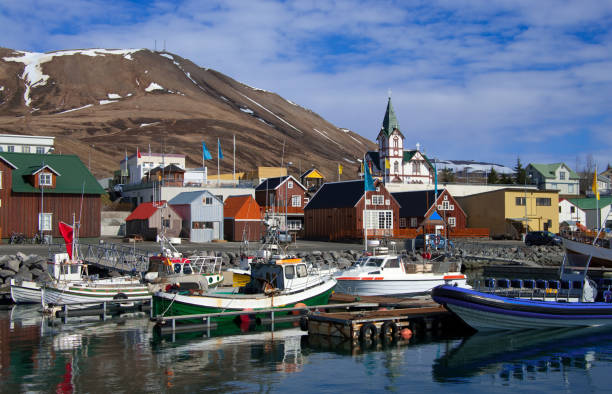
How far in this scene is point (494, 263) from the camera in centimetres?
5234

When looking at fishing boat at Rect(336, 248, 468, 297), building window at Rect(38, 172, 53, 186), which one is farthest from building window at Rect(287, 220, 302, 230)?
fishing boat at Rect(336, 248, 468, 297)

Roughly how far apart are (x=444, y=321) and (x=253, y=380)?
9950 millimetres

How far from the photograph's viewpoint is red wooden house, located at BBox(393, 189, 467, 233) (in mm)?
70562

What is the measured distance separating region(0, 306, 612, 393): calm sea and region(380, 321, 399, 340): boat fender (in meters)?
0.64

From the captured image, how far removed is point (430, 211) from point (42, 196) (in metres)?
38.2

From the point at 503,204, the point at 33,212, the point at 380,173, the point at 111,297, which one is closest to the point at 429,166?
the point at 380,173

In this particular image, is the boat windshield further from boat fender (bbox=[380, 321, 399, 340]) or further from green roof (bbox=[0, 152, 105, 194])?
green roof (bbox=[0, 152, 105, 194])

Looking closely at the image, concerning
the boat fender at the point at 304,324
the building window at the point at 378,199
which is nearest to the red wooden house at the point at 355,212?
the building window at the point at 378,199

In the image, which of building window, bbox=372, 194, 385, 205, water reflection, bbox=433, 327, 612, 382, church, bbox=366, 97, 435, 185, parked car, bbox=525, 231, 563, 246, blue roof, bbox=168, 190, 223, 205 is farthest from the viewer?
church, bbox=366, 97, 435, 185

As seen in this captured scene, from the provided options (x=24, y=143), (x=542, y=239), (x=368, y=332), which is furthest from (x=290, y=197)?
(x=368, y=332)

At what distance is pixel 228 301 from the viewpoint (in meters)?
26.8

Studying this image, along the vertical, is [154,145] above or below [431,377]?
above

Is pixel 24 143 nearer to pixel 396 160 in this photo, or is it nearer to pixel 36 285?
pixel 396 160

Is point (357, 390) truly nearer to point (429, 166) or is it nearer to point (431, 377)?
point (431, 377)
